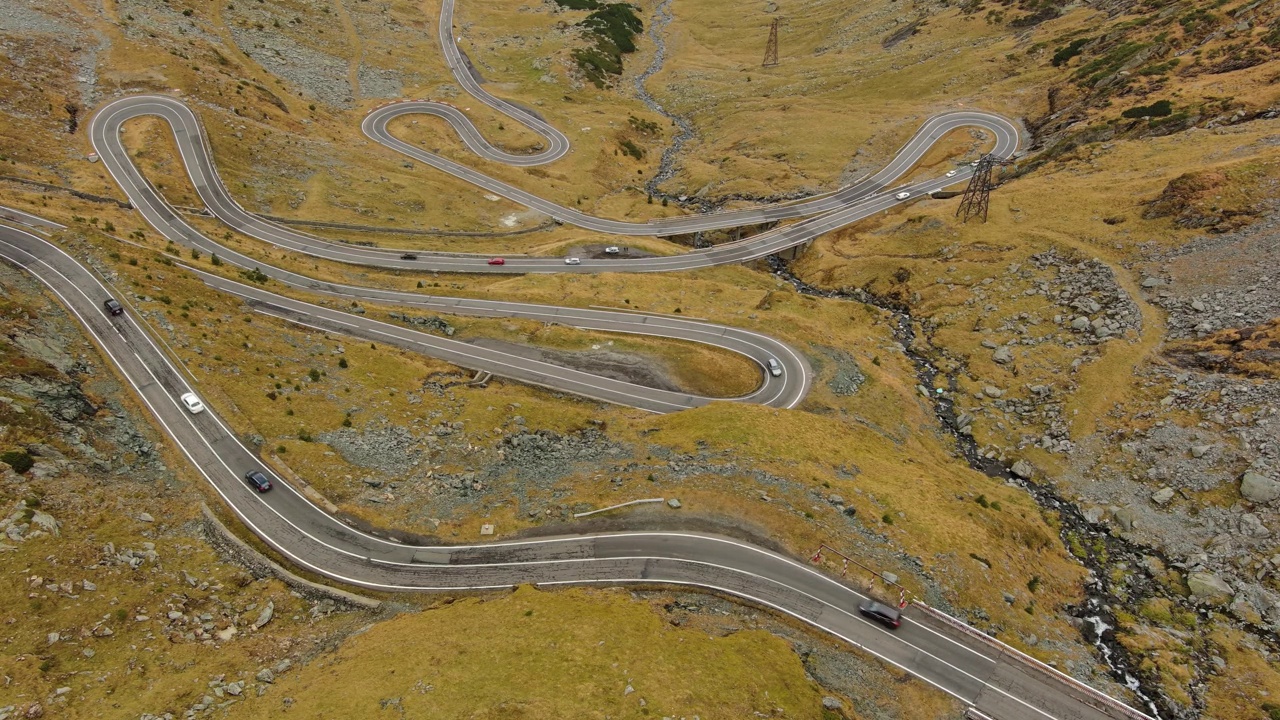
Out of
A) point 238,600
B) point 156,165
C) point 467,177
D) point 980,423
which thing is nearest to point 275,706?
point 238,600

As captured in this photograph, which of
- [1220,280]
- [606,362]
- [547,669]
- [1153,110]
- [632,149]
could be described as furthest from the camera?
[632,149]

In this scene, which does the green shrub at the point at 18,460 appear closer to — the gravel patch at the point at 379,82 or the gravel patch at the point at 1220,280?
the gravel patch at the point at 1220,280

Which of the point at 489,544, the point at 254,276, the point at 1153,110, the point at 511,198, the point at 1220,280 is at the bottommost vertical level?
the point at 489,544

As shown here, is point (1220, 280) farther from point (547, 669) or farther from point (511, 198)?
point (511, 198)

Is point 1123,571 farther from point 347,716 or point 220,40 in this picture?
point 220,40

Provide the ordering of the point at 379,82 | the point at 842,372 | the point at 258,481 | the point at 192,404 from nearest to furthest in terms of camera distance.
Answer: the point at 258,481, the point at 192,404, the point at 842,372, the point at 379,82

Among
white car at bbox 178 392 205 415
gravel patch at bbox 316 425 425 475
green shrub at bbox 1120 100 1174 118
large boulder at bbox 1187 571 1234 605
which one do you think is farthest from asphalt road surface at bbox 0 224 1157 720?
green shrub at bbox 1120 100 1174 118

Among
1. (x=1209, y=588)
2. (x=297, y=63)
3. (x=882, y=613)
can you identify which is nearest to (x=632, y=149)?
(x=297, y=63)
